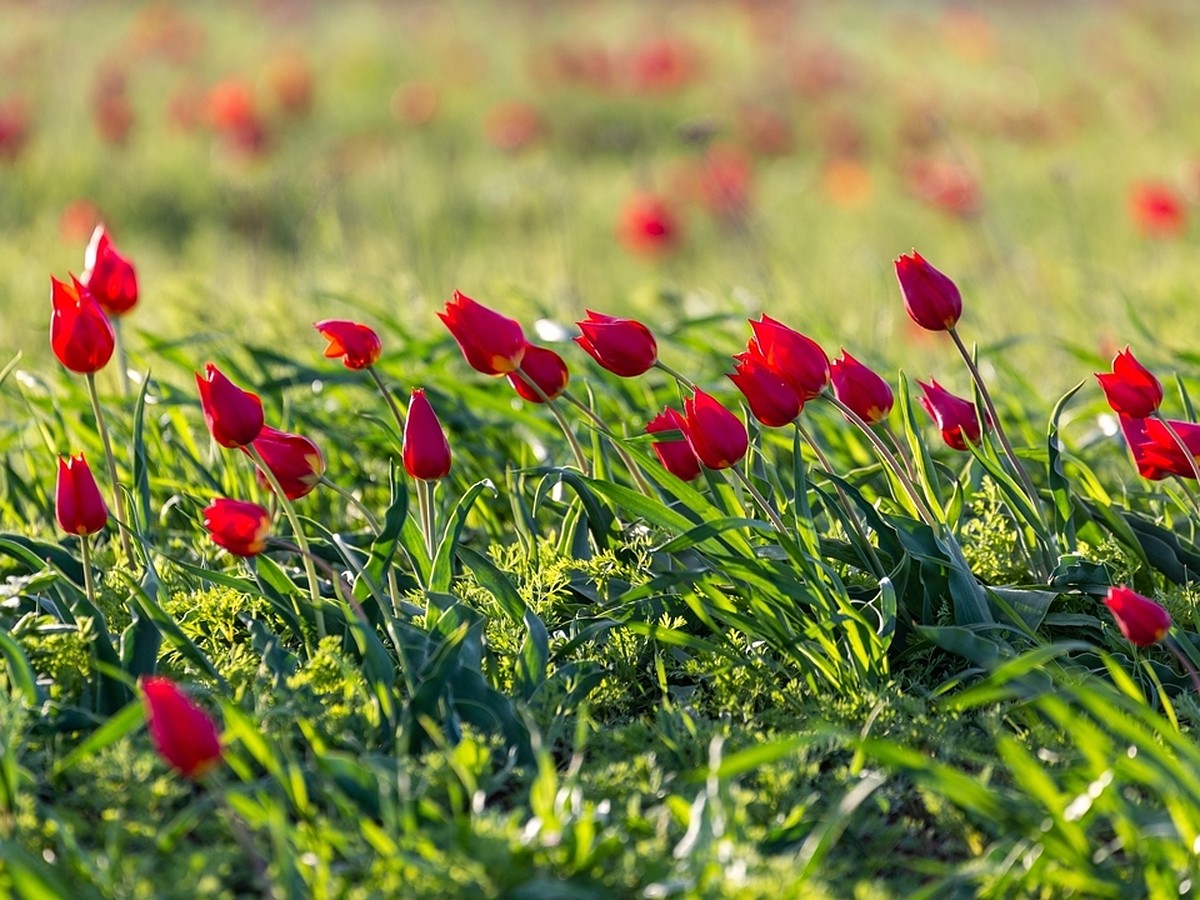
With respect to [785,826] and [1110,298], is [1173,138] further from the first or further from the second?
[785,826]

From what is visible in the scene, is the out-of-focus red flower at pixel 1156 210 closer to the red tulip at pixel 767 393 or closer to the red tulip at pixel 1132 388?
the red tulip at pixel 1132 388

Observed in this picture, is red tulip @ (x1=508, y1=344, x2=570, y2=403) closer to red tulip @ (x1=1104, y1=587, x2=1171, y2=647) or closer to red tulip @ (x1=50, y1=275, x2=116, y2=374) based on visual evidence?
red tulip @ (x1=50, y1=275, x2=116, y2=374)

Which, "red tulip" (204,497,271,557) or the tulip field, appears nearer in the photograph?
the tulip field

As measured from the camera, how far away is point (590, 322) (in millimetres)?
1715

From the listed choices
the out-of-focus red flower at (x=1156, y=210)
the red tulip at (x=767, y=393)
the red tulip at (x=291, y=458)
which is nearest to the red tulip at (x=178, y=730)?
the red tulip at (x=291, y=458)

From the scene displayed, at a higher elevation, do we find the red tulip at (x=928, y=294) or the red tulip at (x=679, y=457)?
the red tulip at (x=928, y=294)

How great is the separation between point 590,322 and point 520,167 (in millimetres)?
4183

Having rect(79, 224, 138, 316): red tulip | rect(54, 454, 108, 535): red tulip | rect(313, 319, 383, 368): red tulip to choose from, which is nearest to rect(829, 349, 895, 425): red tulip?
rect(313, 319, 383, 368): red tulip

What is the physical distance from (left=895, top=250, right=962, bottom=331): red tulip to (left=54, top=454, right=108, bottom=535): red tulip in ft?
3.19

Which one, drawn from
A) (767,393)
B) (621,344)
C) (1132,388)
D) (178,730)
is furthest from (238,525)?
(1132,388)

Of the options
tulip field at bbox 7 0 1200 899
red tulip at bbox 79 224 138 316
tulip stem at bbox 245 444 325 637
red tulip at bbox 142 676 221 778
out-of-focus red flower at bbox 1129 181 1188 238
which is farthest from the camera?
out-of-focus red flower at bbox 1129 181 1188 238

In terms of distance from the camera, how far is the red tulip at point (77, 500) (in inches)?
65.0

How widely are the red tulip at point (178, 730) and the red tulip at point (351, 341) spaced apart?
677 millimetres

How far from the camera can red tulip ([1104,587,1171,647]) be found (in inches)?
57.9
